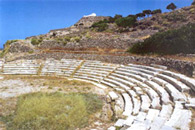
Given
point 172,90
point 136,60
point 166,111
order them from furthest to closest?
1. point 136,60
2. point 172,90
3. point 166,111

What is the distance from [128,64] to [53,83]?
7.54m

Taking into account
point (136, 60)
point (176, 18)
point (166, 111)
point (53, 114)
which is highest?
point (176, 18)

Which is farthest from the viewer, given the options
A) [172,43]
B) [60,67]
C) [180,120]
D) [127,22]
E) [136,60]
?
[127,22]

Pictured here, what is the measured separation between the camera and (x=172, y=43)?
1492 centimetres

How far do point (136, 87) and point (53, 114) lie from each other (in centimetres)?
565

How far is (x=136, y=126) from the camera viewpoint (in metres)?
5.16

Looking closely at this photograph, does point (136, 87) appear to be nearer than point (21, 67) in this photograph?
Yes

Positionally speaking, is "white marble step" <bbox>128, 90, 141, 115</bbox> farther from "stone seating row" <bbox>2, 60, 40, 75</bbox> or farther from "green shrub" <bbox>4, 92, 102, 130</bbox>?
"stone seating row" <bbox>2, 60, 40, 75</bbox>

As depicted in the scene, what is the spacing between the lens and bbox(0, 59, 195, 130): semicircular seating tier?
18.2 ft

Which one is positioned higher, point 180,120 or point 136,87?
point 136,87

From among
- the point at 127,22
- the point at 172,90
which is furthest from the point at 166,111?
the point at 127,22

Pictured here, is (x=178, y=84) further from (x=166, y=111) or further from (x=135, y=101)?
(x=166, y=111)

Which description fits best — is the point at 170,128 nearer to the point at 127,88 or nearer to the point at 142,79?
the point at 127,88

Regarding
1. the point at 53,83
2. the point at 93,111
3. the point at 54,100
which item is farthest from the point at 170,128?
the point at 53,83
